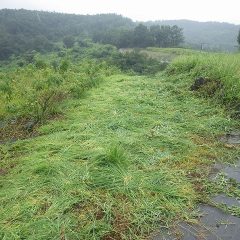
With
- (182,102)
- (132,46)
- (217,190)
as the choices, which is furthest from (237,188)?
(132,46)

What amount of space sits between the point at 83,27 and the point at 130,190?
90532 millimetres

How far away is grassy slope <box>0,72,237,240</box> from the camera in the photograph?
2.57m

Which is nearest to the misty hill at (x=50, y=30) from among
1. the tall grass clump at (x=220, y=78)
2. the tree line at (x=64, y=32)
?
the tree line at (x=64, y=32)

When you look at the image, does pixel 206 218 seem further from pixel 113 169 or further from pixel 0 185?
pixel 0 185

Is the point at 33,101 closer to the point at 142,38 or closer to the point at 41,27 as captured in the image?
the point at 142,38

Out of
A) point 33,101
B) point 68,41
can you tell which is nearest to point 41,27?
point 68,41

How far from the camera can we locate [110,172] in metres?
3.16

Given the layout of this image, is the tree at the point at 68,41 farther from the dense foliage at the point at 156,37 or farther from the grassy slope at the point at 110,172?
the grassy slope at the point at 110,172

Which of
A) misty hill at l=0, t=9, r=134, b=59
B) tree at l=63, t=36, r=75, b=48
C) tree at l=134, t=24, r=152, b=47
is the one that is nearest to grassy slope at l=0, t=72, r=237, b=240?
tree at l=134, t=24, r=152, b=47

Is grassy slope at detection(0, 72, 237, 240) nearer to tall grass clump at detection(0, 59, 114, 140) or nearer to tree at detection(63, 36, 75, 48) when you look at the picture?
tall grass clump at detection(0, 59, 114, 140)

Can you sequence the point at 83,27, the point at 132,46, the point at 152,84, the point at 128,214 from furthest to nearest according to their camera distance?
the point at 83,27 < the point at 132,46 < the point at 152,84 < the point at 128,214

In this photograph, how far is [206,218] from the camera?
8.89ft

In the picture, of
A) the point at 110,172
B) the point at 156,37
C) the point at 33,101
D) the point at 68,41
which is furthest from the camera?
the point at 68,41

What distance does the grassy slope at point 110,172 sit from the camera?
2.57m
